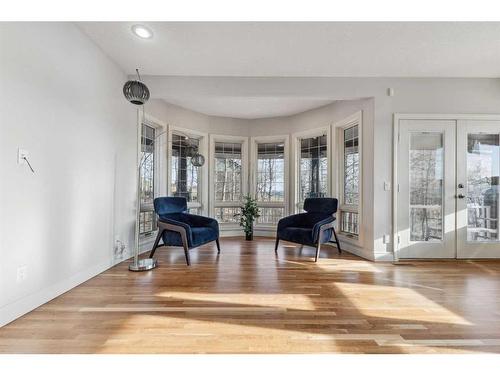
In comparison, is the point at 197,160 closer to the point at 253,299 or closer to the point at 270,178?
the point at 270,178

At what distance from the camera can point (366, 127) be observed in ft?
12.8

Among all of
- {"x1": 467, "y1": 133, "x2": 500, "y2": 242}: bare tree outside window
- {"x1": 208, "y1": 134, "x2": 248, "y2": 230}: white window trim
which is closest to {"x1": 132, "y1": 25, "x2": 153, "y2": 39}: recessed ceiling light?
{"x1": 208, "y1": 134, "x2": 248, "y2": 230}: white window trim

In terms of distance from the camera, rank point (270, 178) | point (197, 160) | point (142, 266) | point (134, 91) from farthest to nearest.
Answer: point (270, 178) < point (197, 160) < point (142, 266) < point (134, 91)

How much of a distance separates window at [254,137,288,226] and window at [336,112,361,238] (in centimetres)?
130

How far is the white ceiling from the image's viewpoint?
2592 mm

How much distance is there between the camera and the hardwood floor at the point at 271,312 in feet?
5.33

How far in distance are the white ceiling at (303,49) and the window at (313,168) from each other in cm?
168

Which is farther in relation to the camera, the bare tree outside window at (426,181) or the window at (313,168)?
the window at (313,168)

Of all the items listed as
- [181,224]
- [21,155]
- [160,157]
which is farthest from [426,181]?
[21,155]

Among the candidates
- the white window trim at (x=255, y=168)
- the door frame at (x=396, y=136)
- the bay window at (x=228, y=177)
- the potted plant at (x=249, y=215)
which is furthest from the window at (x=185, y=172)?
the door frame at (x=396, y=136)

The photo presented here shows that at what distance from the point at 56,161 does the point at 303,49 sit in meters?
2.87

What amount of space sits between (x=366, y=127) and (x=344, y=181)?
1.07 metres

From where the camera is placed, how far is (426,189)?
3754mm

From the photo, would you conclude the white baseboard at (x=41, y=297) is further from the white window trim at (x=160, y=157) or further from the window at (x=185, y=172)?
the window at (x=185, y=172)
